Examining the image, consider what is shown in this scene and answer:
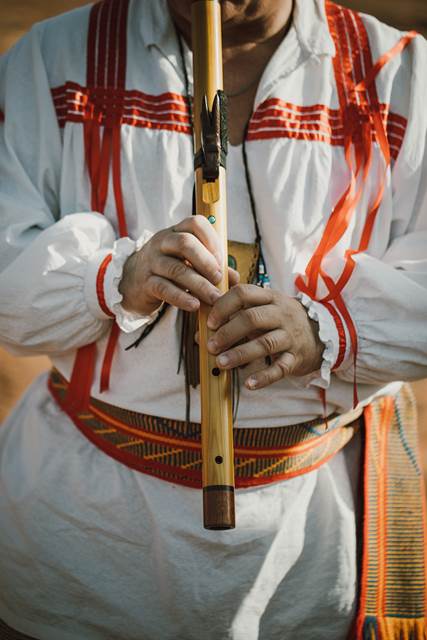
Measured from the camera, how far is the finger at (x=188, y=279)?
1.25 m

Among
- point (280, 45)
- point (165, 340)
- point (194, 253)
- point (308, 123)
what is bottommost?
point (165, 340)

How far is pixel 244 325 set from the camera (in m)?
1.27

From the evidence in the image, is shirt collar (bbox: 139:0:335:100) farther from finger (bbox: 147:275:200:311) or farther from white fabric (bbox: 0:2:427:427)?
finger (bbox: 147:275:200:311)

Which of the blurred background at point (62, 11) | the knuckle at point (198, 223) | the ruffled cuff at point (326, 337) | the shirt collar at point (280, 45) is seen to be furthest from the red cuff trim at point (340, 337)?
the blurred background at point (62, 11)

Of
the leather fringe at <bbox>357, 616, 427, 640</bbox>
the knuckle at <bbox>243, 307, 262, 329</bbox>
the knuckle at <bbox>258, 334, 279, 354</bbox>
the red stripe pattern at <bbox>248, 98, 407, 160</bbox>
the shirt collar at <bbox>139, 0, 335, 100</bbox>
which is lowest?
the leather fringe at <bbox>357, 616, 427, 640</bbox>

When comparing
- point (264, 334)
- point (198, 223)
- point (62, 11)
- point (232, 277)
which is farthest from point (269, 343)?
point (62, 11)

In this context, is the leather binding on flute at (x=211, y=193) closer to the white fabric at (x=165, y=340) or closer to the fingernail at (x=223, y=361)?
the fingernail at (x=223, y=361)

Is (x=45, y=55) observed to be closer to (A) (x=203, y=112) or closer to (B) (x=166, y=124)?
(B) (x=166, y=124)

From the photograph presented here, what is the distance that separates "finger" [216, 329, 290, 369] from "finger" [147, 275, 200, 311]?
9 centimetres

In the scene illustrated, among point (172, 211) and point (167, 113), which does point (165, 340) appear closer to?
point (172, 211)

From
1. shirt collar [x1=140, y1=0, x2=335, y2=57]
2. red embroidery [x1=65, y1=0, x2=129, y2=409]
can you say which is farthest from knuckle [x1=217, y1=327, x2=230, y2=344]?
shirt collar [x1=140, y1=0, x2=335, y2=57]

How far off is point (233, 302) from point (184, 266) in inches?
3.7

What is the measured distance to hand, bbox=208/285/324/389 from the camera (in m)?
1.26

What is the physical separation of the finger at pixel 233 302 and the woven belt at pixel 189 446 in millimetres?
290
